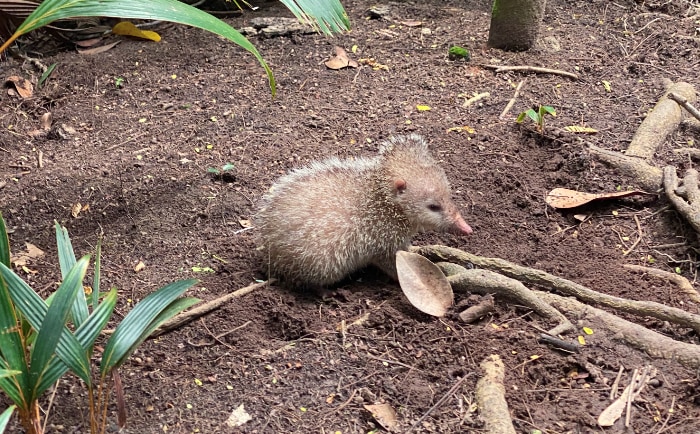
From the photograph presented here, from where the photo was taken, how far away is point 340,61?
19.0ft

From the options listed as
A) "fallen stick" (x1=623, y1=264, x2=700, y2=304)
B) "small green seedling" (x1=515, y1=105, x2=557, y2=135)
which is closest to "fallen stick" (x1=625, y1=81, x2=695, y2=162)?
"small green seedling" (x1=515, y1=105, x2=557, y2=135)

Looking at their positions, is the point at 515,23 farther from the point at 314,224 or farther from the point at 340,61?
the point at 314,224

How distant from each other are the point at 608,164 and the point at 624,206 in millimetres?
391

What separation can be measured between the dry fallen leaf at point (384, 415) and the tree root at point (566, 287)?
1186 mm

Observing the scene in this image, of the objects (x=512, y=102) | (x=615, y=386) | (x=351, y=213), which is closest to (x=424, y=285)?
(x=351, y=213)

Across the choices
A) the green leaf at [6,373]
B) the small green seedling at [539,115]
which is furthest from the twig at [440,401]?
the small green seedling at [539,115]

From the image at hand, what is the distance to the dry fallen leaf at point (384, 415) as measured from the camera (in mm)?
2764

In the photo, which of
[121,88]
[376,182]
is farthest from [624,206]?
[121,88]

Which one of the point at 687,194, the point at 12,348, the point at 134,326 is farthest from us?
the point at 687,194

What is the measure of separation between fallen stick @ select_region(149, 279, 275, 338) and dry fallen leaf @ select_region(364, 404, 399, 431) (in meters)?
1.04

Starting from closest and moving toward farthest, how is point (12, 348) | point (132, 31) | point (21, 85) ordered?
point (12, 348) < point (21, 85) < point (132, 31)

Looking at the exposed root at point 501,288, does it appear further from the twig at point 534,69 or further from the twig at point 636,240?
the twig at point 534,69

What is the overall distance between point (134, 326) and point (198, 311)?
86 cm

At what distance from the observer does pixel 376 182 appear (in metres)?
3.91
